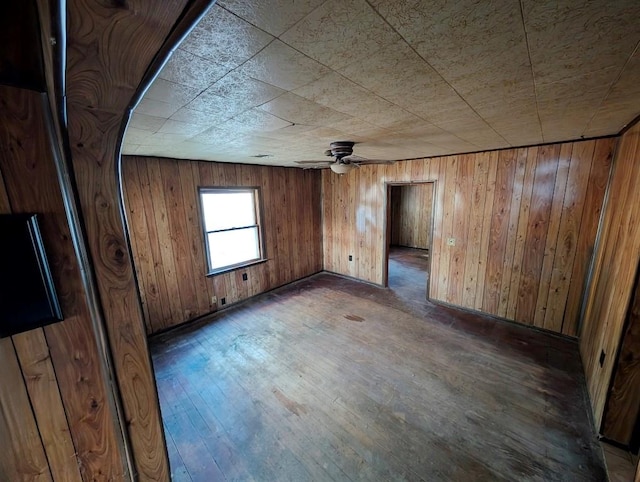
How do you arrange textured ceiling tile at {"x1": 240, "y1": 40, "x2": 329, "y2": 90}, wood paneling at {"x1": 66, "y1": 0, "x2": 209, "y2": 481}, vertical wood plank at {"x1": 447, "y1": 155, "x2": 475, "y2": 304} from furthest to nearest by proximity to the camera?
vertical wood plank at {"x1": 447, "y1": 155, "x2": 475, "y2": 304} < textured ceiling tile at {"x1": 240, "y1": 40, "x2": 329, "y2": 90} < wood paneling at {"x1": 66, "y1": 0, "x2": 209, "y2": 481}

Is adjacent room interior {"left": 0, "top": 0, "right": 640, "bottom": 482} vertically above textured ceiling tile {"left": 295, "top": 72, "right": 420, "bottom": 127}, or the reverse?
textured ceiling tile {"left": 295, "top": 72, "right": 420, "bottom": 127}

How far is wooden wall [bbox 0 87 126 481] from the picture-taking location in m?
0.74

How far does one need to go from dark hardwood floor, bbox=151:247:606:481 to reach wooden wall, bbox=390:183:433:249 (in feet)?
14.8

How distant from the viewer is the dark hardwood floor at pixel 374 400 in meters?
1.77

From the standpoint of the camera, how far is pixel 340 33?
89 cm

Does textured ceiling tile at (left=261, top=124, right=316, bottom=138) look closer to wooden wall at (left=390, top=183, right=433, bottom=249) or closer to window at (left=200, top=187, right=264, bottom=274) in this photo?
window at (left=200, top=187, right=264, bottom=274)

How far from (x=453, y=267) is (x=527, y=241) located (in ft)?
3.36

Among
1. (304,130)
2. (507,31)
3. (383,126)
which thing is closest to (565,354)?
(383,126)

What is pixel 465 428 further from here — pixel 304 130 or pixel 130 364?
pixel 304 130

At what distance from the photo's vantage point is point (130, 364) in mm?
1039

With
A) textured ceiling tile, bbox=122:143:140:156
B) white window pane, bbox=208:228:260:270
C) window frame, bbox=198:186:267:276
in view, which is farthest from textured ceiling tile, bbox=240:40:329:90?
white window pane, bbox=208:228:260:270

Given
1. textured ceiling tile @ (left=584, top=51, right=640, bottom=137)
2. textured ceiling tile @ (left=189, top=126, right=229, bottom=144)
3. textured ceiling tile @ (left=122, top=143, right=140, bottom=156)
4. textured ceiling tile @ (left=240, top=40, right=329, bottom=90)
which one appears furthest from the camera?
textured ceiling tile @ (left=122, top=143, right=140, bottom=156)

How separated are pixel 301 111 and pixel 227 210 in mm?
2865

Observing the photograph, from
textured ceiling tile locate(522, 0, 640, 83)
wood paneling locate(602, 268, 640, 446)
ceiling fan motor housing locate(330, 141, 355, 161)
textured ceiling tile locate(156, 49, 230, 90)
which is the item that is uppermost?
textured ceiling tile locate(156, 49, 230, 90)
